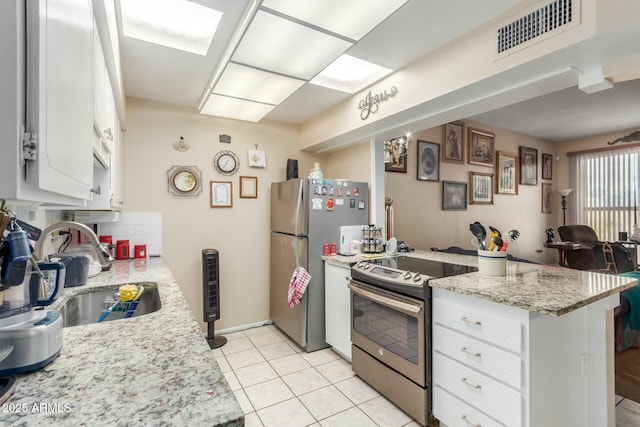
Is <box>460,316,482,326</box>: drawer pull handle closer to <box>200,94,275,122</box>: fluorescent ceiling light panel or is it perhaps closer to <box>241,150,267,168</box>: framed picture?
<box>200,94,275,122</box>: fluorescent ceiling light panel

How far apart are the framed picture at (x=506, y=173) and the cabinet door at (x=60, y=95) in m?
5.27

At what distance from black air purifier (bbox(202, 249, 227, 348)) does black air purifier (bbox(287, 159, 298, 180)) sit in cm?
119

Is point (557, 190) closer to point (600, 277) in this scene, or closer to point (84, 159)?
point (600, 277)

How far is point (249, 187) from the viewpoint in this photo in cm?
340

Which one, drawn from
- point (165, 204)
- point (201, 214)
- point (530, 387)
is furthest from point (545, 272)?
point (165, 204)

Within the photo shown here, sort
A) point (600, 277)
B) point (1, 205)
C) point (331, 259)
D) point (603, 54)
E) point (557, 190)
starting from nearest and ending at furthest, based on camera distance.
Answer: point (1, 205), point (603, 54), point (600, 277), point (331, 259), point (557, 190)

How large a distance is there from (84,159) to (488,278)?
6.55 feet

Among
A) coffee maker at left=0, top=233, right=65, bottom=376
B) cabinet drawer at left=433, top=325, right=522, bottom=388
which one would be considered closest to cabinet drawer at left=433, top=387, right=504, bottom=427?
cabinet drawer at left=433, top=325, right=522, bottom=388

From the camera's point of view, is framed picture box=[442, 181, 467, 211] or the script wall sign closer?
the script wall sign

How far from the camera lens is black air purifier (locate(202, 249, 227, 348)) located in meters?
2.92

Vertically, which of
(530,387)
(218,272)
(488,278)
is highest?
(488,278)

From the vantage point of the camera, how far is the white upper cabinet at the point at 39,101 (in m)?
0.47

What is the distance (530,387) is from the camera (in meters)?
1.33

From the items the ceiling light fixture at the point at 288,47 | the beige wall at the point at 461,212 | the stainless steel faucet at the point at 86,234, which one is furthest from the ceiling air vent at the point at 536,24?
the stainless steel faucet at the point at 86,234
